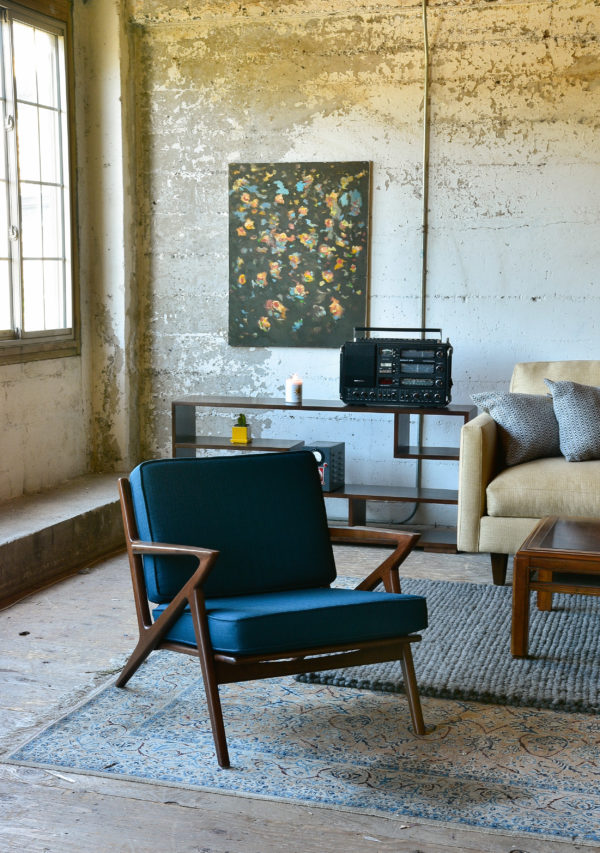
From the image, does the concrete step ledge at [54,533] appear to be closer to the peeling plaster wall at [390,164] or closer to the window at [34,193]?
the window at [34,193]

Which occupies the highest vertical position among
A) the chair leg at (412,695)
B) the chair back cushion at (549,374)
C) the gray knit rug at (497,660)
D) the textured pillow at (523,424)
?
the chair back cushion at (549,374)

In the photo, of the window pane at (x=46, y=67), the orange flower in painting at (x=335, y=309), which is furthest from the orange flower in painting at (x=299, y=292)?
the window pane at (x=46, y=67)

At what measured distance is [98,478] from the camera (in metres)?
6.00

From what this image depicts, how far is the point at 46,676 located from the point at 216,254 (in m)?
3.26

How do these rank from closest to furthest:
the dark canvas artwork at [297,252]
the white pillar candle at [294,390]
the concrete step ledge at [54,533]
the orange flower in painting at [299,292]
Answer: the concrete step ledge at [54,533] < the white pillar candle at [294,390] < the dark canvas artwork at [297,252] < the orange flower in painting at [299,292]

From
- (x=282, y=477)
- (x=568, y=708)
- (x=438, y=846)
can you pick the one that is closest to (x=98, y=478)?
(x=282, y=477)

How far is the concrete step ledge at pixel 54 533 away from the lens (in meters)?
4.49

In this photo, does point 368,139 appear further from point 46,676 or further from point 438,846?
point 438,846

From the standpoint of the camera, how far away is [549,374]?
5309mm

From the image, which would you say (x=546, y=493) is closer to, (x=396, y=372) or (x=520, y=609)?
(x=520, y=609)

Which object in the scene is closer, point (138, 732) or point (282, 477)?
point (138, 732)

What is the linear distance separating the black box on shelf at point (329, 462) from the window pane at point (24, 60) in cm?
247

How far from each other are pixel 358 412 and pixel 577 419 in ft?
4.30

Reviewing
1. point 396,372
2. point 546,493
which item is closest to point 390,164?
point 396,372
